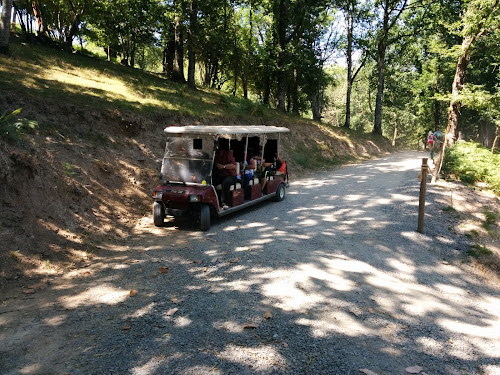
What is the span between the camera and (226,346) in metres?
3.62

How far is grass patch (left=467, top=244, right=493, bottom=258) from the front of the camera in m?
7.03

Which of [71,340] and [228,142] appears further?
[228,142]

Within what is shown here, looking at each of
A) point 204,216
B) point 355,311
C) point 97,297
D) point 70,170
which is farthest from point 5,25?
point 355,311

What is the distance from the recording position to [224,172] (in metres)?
8.44

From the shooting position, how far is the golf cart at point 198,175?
765 centimetres

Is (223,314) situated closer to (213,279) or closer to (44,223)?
(213,279)

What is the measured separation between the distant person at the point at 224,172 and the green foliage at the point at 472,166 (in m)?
8.83

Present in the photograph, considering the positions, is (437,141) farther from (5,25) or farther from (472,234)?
(5,25)

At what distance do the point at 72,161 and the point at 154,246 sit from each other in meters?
3.39

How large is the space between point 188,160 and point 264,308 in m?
4.65

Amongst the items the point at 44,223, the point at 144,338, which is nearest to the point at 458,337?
the point at 144,338

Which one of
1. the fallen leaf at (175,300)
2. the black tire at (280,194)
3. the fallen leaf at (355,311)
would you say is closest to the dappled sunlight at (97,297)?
the fallen leaf at (175,300)

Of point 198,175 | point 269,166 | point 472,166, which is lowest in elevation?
point 198,175

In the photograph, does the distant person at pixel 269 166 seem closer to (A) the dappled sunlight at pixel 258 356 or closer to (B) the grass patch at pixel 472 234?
(B) the grass patch at pixel 472 234
